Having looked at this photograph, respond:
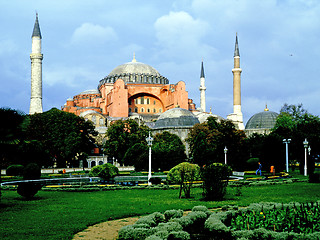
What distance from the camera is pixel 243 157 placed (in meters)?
32.9

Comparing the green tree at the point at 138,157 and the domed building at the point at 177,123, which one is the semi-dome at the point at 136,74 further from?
the green tree at the point at 138,157

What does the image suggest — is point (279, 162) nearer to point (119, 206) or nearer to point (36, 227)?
point (119, 206)

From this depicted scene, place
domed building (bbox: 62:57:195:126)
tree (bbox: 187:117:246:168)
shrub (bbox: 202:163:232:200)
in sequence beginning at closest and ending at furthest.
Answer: shrub (bbox: 202:163:232:200)
tree (bbox: 187:117:246:168)
domed building (bbox: 62:57:195:126)

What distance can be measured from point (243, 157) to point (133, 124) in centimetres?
1637

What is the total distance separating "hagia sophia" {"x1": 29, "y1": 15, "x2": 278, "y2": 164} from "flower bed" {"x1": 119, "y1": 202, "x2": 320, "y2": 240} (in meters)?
39.3

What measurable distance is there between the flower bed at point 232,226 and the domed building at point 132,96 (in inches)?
2094

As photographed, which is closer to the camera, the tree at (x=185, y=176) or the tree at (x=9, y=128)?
the tree at (x=9, y=128)

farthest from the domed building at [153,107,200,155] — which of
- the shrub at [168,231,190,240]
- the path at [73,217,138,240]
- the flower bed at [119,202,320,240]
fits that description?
the shrub at [168,231,190,240]

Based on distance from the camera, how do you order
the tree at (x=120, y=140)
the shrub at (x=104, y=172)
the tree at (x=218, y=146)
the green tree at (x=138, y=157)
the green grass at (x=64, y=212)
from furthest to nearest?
the tree at (x=120, y=140)
the green tree at (x=138, y=157)
the tree at (x=218, y=146)
the shrub at (x=104, y=172)
the green grass at (x=64, y=212)

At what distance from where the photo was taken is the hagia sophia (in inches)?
2074

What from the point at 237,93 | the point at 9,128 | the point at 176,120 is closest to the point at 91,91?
the point at 237,93

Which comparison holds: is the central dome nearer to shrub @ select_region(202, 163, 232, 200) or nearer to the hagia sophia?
the hagia sophia

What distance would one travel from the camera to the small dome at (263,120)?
189 ft

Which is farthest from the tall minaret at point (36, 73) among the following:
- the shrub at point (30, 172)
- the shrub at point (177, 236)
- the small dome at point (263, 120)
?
the shrub at point (177, 236)
